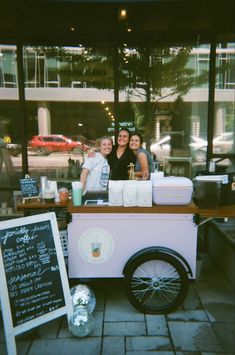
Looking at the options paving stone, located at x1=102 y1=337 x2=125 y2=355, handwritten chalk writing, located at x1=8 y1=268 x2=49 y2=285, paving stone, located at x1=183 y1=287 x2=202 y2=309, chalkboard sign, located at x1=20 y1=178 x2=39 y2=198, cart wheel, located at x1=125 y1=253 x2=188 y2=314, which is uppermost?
chalkboard sign, located at x1=20 y1=178 x2=39 y2=198

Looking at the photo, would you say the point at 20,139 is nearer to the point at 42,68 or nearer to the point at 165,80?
the point at 42,68

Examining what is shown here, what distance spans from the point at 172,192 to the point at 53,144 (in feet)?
9.91

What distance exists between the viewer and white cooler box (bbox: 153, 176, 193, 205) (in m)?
3.48

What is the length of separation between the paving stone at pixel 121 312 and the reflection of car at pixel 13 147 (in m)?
3.06

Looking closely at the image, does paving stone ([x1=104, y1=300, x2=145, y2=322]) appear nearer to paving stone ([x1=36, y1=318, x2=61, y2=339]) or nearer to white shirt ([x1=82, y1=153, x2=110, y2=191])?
paving stone ([x1=36, y1=318, x2=61, y2=339])

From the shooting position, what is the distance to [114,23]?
556 cm

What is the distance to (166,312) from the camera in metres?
3.57

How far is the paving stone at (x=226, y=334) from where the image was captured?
3096 millimetres

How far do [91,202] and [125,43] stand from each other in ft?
10.1

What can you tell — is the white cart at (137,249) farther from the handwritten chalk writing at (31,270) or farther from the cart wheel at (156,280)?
the handwritten chalk writing at (31,270)

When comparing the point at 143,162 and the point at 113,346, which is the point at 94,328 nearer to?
the point at 113,346

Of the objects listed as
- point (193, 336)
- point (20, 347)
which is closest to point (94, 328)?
point (20, 347)

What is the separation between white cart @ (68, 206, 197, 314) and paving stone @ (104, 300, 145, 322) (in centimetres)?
10

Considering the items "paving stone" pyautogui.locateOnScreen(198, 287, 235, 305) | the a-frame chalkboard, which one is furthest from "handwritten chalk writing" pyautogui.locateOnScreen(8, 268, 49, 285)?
"paving stone" pyautogui.locateOnScreen(198, 287, 235, 305)
